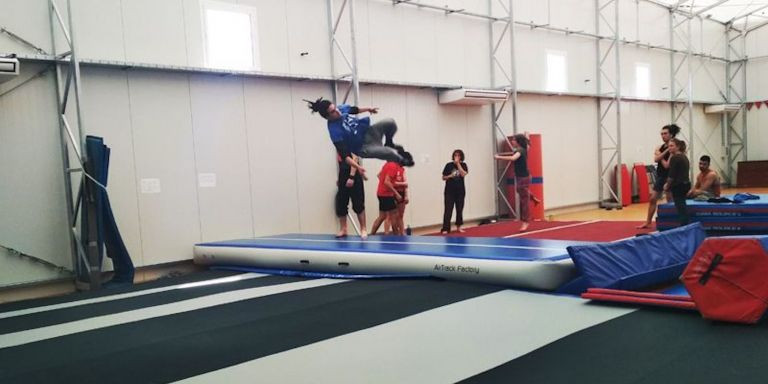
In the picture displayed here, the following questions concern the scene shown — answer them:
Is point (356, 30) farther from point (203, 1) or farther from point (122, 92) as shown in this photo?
point (122, 92)

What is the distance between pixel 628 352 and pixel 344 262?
3.56 m

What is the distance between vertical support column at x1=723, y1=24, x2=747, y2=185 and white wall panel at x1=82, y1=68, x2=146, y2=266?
1939cm

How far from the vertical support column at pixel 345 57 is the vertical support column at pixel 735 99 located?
15.8m

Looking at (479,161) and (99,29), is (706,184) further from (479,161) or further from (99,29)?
(99,29)

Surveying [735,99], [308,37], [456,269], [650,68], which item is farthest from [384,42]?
[735,99]

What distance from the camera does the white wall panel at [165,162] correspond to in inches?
291

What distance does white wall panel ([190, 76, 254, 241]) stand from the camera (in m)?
7.94

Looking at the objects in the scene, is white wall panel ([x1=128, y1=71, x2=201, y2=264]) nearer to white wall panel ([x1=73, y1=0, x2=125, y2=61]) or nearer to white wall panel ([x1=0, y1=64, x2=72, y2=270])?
white wall panel ([x1=73, y1=0, x2=125, y2=61])

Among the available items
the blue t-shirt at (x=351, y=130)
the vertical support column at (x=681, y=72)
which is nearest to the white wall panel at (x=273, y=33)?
the blue t-shirt at (x=351, y=130)

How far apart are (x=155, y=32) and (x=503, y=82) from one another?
7363mm

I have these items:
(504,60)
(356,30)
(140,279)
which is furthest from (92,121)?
(504,60)

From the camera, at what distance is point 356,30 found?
31.7ft

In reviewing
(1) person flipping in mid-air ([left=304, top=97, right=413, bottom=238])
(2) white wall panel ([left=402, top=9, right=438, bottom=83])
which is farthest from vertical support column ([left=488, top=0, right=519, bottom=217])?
(1) person flipping in mid-air ([left=304, top=97, right=413, bottom=238])

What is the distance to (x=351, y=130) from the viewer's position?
6543 millimetres
